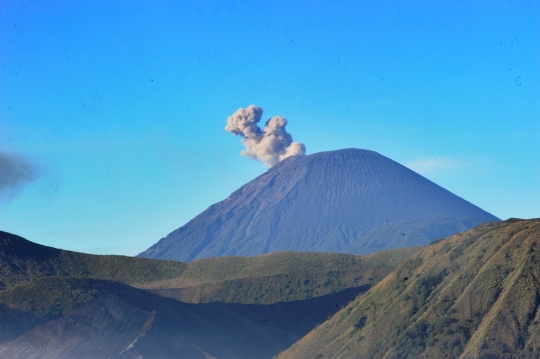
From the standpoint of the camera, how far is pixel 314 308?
143 meters

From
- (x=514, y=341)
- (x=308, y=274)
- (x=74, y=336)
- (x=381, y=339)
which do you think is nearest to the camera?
(x=514, y=341)

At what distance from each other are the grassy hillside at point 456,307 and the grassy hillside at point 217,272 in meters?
59.3

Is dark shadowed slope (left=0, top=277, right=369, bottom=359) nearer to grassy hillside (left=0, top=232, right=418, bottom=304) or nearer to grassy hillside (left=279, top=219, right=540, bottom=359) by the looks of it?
grassy hillside (left=0, top=232, right=418, bottom=304)

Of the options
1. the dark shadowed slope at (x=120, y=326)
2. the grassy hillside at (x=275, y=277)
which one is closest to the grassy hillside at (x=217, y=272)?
the grassy hillside at (x=275, y=277)

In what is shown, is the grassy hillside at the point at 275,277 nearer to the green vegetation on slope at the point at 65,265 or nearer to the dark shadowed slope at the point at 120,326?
the green vegetation on slope at the point at 65,265

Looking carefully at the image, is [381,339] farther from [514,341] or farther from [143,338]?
[143,338]

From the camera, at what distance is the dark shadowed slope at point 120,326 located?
11325cm

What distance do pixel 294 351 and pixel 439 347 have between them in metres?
22.4

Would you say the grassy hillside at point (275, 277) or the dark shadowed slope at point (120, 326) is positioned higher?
the grassy hillside at point (275, 277)

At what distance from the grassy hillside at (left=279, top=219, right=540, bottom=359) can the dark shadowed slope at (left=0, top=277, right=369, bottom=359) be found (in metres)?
34.6

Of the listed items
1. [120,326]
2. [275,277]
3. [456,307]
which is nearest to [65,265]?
[275,277]

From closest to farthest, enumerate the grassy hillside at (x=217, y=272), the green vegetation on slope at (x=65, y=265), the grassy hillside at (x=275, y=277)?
the green vegetation on slope at (x=65, y=265)
the grassy hillside at (x=217, y=272)
the grassy hillside at (x=275, y=277)

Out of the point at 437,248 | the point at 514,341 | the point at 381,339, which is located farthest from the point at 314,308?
the point at 514,341

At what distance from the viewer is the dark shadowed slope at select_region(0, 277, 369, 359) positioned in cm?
11325
